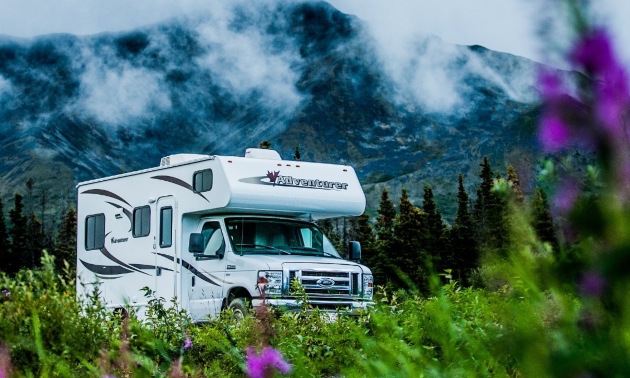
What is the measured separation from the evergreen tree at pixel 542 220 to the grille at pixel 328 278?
415 inches

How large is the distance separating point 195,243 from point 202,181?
0.97m

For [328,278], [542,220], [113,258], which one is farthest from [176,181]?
[542,220]

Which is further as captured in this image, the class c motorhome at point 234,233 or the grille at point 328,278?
the class c motorhome at point 234,233

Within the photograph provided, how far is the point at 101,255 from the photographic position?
16.4m

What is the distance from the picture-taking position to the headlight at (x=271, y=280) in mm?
12602

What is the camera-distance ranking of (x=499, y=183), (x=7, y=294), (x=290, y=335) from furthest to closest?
(x=290, y=335) < (x=7, y=294) < (x=499, y=183)

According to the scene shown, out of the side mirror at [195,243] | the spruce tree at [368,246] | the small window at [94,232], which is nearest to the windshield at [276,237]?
the side mirror at [195,243]

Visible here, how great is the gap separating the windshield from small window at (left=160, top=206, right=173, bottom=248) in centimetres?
118

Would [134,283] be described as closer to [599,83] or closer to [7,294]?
[7,294]

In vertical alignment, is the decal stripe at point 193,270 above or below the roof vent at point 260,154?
below

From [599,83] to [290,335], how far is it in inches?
257

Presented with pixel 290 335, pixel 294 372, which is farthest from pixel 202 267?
pixel 294 372

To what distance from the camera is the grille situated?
13.0m

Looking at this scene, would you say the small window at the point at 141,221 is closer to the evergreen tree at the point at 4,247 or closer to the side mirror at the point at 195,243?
the side mirror at the point at 195,243
